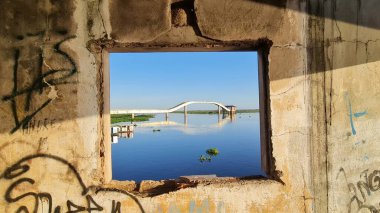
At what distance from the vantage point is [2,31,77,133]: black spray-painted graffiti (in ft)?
7.35

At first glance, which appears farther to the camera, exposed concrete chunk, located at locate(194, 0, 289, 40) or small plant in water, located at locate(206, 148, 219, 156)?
small plant in water, located at locate(206, 148, 219, 156)

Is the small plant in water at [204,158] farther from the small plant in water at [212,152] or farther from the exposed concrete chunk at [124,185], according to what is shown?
the exposed concrete chunk at [124,185]

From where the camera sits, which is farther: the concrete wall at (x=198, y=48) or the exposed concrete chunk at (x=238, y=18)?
the exposed concrete chunk at (x=238, y=18)

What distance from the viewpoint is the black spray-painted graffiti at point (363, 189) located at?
7.98ft

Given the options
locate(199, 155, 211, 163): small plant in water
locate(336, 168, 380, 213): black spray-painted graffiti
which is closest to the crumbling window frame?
locate(336, 168, 380, 213): black spray-painted graffiti

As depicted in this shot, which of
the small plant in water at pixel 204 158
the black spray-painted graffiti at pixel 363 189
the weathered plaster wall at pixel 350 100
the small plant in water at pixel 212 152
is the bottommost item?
the small plant in water at pixel 204 158

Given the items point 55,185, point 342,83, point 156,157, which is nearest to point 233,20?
point 342,83

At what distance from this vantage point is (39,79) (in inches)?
89.0

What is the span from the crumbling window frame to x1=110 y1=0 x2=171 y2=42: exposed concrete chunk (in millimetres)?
74

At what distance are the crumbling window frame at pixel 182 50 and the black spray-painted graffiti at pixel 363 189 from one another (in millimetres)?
633

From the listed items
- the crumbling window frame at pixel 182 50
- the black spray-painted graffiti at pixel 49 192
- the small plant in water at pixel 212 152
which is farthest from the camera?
the small plant in water at pixel 212 152

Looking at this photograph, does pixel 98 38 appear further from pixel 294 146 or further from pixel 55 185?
pixel 294 146

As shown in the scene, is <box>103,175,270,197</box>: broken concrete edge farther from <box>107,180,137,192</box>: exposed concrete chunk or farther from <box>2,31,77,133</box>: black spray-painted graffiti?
<box>2,31,77,133</box>: black spray-painted graffiti

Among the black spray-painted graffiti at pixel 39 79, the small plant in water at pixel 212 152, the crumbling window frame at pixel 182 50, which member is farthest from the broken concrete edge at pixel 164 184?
the small plant in water at pixel 212 152
